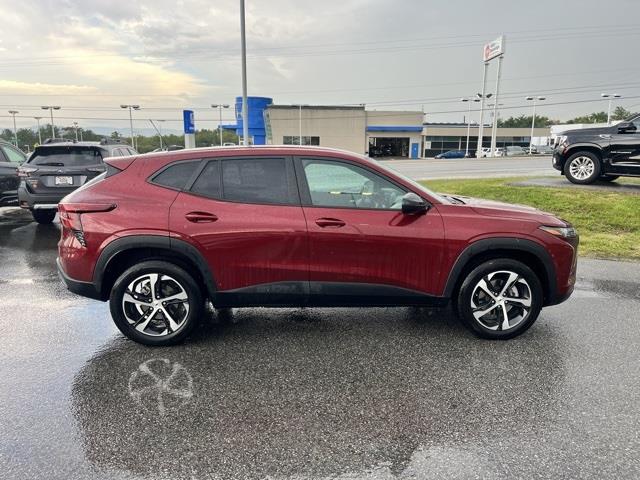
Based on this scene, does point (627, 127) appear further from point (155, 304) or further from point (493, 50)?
point (493, 50)

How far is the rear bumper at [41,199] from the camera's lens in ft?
28.9

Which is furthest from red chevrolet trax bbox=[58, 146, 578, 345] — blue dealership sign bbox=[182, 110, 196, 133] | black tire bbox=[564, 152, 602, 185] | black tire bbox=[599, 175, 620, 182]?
blue dealership sign bbox=[182, 110, 196, 133]

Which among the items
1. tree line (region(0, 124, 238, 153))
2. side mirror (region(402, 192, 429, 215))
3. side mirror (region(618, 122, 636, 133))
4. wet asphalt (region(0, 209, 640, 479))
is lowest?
wet asphalt (region(0, 209, 640, 479))

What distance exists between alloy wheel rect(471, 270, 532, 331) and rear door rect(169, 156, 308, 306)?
156cm

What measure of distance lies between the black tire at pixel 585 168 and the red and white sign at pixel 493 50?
46.0 metres

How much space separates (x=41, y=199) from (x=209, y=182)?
6570 millimetres

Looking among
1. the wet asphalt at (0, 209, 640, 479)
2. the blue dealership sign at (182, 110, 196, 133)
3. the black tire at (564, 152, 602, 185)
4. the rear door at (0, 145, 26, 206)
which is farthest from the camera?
the blue dealership sign at (182, 110, 196, 133)

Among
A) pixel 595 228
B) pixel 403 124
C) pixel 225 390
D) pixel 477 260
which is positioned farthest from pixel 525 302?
pixel 403 124

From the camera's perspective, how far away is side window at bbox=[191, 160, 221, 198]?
155 inches

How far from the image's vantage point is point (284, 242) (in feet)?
12.6

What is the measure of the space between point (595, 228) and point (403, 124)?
61147mm

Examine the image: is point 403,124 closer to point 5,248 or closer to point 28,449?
point 5,248

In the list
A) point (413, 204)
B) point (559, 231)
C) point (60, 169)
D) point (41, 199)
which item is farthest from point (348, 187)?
point (41, 199)

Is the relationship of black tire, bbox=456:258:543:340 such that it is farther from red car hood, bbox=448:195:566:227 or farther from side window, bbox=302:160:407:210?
side window, bbox=302:160:407:210
